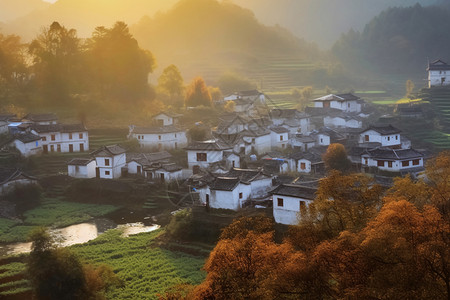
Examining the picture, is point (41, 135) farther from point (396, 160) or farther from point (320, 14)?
point (320, 14)

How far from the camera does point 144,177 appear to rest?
108 ft

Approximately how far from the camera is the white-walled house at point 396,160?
2942cm

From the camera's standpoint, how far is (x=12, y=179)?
3081 cm

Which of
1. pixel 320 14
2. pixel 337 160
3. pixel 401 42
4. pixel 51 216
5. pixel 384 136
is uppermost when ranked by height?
pixel 320 14

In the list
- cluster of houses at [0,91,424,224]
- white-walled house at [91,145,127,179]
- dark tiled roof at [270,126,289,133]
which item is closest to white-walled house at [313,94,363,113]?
cluster of houses at [0,91,424,224]

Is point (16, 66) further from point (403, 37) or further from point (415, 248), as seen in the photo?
point (403, 37)

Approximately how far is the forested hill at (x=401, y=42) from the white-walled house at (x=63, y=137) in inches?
2255

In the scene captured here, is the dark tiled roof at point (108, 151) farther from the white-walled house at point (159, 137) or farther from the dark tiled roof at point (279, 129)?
the dark tiled roof at point (279, 129)

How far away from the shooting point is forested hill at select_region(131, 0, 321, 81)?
3339 inches

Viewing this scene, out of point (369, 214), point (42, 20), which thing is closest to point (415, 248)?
point (369, 214)

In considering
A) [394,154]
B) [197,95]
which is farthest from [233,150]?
[197,95]

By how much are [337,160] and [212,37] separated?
6592cm

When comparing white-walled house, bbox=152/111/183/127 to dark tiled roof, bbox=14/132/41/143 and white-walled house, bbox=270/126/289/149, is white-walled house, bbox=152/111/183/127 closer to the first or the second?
white-walled house, bbox=270/126/289/149

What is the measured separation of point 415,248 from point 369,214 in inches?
146
